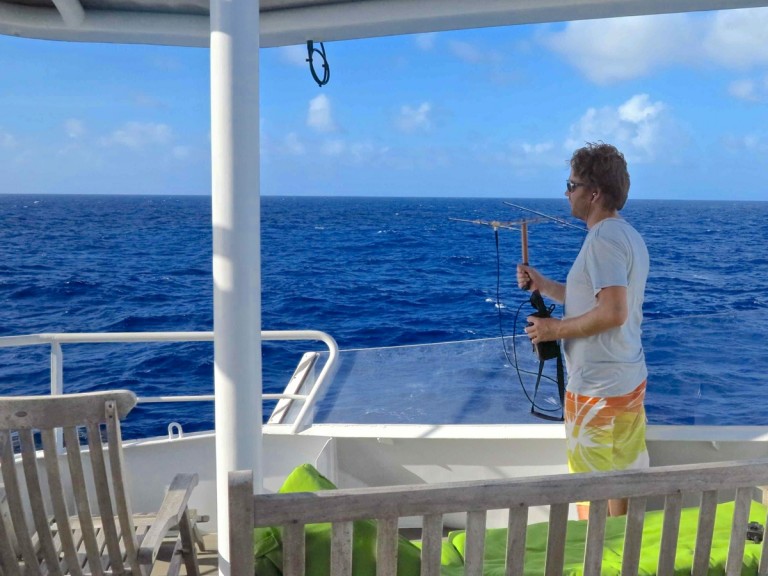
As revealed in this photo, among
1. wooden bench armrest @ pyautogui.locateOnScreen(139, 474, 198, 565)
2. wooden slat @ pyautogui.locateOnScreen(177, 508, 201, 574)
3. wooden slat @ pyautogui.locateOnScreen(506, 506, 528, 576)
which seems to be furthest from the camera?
wooden slat @ pyautogui.locateOnScreen(177, 508, 201, 574)

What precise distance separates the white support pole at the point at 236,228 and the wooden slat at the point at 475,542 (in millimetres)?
708

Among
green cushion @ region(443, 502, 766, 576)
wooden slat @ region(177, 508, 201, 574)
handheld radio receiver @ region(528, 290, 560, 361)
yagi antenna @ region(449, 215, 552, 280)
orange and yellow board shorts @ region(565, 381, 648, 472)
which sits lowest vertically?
wooden slat @ region(177, 508, 201, 574)

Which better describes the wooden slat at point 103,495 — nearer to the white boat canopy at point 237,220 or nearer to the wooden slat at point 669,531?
the white boat canopy at point 237,220

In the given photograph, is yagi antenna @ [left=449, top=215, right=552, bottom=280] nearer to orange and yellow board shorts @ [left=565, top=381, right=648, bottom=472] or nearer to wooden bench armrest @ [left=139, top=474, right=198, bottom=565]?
orange and yellow board shorts @ [left=565, top=381, right=648, bottom=472]

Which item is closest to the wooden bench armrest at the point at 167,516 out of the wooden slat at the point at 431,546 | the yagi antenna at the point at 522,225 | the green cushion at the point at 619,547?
the green cushion at the point at 619,547

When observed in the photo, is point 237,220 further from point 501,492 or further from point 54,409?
point 501,492

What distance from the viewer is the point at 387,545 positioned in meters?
1.18

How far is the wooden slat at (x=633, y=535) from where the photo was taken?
126cm

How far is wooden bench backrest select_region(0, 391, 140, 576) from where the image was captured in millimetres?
1671

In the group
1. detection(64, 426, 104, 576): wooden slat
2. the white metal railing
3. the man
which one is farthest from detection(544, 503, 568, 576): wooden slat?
the white metal railing

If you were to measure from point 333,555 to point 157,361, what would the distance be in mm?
12080

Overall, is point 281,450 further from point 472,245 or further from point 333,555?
point 472,245

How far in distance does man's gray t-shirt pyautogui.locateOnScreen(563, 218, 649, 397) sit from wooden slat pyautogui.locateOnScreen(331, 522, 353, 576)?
1.11 m

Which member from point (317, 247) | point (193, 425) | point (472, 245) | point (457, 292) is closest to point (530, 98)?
point (472, 245)
